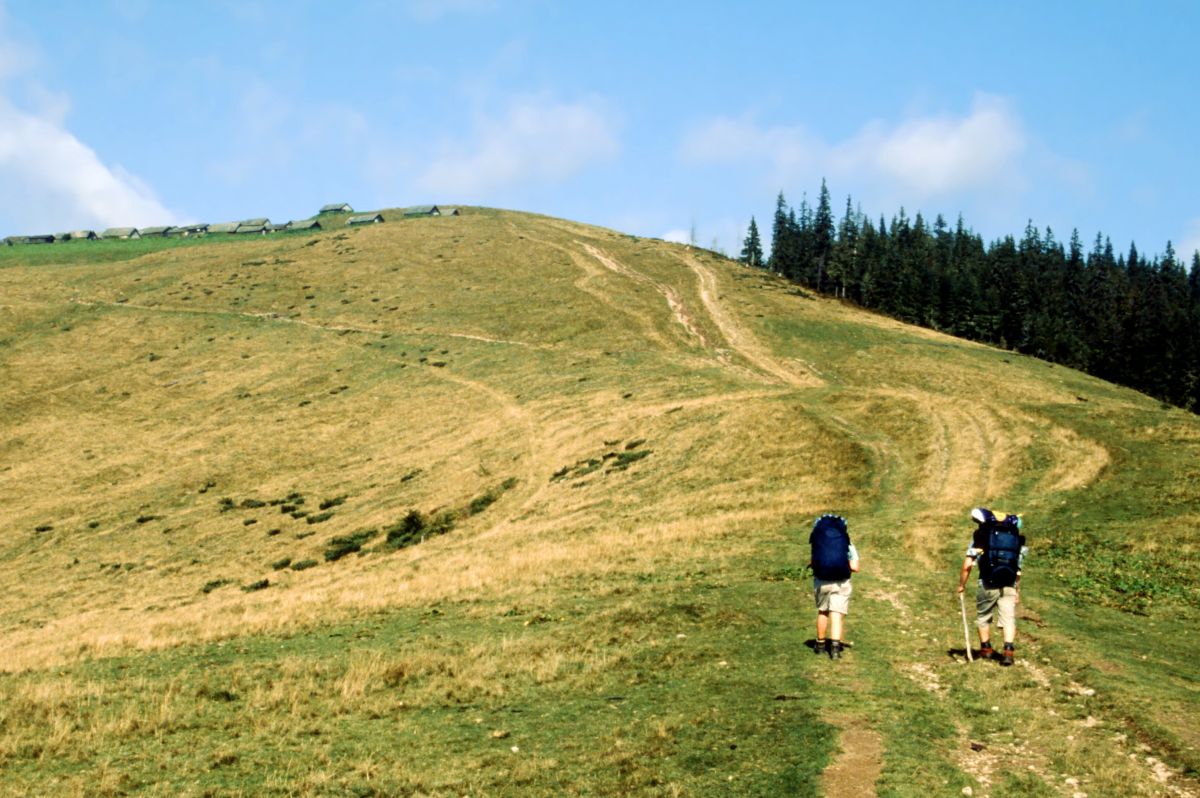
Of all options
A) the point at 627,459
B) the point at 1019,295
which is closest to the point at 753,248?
the point at 1019,295

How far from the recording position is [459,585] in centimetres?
2900

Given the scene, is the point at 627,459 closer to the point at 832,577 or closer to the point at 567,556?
the point at 567,556

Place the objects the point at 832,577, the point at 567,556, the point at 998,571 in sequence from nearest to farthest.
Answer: the point at 998,571 → the point at 832,577 → the point at 567,556

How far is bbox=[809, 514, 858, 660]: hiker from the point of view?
16797 millimetres

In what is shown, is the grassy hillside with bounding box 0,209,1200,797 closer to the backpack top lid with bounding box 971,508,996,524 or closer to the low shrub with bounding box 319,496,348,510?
the low shrub with bounding box 319,496,348,510

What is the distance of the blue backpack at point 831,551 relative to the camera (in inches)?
663

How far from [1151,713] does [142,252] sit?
572 ft

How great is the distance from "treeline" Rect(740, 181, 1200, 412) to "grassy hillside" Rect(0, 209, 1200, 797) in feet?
156

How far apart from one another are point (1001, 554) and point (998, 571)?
1.10 ft

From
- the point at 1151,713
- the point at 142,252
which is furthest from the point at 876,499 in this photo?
the point at 142,252

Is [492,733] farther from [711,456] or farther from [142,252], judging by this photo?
[142,252]

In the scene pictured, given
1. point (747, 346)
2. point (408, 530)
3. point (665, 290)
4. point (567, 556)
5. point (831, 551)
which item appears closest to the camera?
point (831, 551)

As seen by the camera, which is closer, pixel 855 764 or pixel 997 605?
pixel 855 764

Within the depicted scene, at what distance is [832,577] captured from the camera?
55.2 ft
